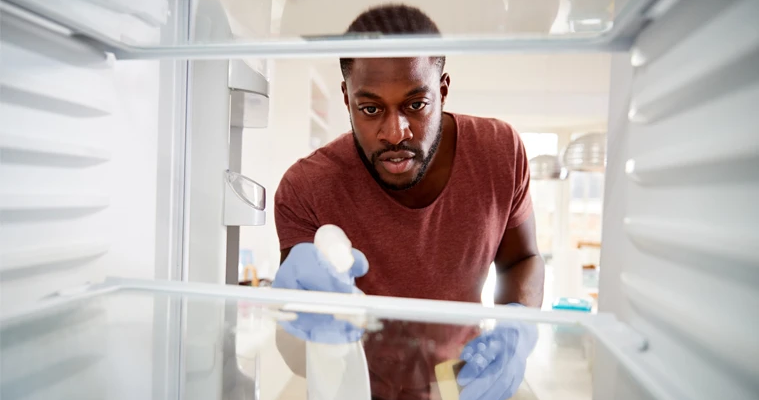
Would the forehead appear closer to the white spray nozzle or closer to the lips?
the lips

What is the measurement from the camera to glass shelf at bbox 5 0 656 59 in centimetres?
54

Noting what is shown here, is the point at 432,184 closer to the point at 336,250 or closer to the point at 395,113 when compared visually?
the point at 395,113

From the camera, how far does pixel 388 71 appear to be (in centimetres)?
113

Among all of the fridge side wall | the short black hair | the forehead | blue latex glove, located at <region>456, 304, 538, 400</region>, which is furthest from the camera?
the forehead

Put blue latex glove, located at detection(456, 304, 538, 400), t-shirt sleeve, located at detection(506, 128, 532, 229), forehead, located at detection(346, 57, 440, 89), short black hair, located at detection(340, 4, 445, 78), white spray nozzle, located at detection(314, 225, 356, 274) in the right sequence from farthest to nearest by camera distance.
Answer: t-shirt sleeve, located at detection(506, 128, 532, 229)
forehead, located at detection(346, 57, 440, 89)
white spray nozzle, located at detection(314, 225, 356, 274)
blue latex glove, located at detection(456, 304, 538, 400)
short black hair, located at detection(340, 4, 445, 78)

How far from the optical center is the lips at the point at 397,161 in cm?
125

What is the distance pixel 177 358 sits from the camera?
750mm

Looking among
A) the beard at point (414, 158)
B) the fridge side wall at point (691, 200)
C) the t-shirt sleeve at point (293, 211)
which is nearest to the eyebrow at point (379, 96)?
the beard at point (414, 158)

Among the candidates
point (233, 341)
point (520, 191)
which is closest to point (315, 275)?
point (233, 341)

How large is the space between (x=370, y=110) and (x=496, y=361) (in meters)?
0.73

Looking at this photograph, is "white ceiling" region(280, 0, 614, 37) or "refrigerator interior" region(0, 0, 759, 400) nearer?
"refrigerator interior" region(0, 0, 759, 400)

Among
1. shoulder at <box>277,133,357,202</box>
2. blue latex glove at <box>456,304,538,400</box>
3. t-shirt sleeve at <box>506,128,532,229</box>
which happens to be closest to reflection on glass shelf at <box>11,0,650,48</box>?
blue latex glove at <box>456,304,538,400</box>

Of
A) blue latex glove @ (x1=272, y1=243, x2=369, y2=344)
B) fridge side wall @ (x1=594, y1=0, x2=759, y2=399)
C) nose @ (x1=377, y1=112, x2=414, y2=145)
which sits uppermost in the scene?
nose @ (x1=377, y1=112, x2=414, y2=145)

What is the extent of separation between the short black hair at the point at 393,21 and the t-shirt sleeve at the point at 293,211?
77 cm
